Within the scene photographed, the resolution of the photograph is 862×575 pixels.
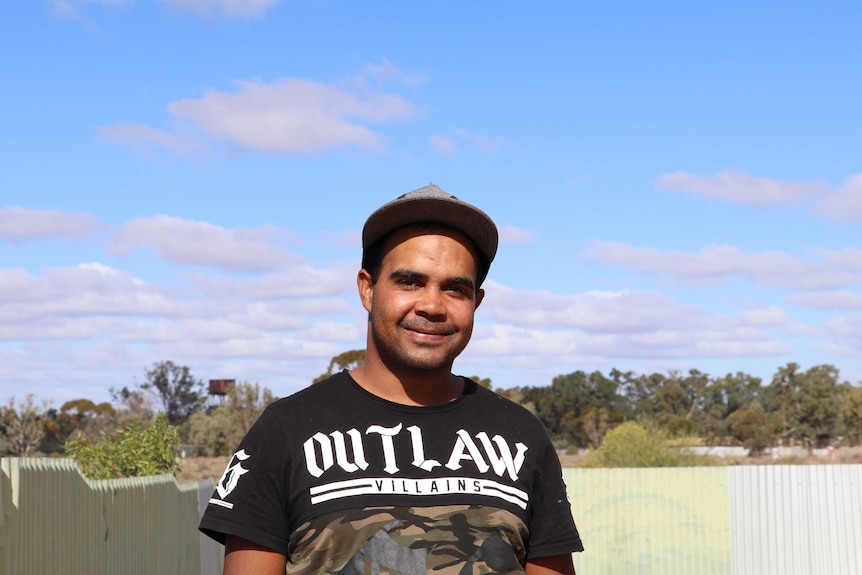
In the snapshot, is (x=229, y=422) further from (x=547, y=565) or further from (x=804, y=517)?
(x=547, y=565)

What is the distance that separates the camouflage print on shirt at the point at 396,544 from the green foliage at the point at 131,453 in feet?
45.1

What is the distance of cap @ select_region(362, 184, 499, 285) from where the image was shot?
300 cm

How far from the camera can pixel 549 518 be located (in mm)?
2986

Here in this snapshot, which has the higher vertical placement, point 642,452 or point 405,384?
point 405,384

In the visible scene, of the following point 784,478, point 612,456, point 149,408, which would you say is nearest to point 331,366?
point 149,408

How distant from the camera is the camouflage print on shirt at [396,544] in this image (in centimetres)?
268

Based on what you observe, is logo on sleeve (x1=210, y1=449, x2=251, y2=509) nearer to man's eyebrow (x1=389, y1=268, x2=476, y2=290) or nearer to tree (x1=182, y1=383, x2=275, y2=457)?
man's eyebrow (x1=389, y1=268, x2=476, y2=290)

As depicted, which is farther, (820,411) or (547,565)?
(820,411)

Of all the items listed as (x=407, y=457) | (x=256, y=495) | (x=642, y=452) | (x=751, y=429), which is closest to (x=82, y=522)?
(x=256, y=495)

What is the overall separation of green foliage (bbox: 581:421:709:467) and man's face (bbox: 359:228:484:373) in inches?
1016

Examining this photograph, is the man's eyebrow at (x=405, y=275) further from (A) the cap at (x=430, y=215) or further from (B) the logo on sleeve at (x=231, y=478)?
(B) the logo on sleeve at (x=231, y=478)

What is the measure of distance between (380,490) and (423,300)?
1.68 ft

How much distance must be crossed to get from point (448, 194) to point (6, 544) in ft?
11.3

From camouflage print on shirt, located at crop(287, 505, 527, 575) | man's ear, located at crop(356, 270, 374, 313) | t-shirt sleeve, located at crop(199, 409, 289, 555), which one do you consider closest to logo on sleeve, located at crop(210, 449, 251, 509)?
t-shirt sleeve, located at crop(199, 409, 289, 555)
